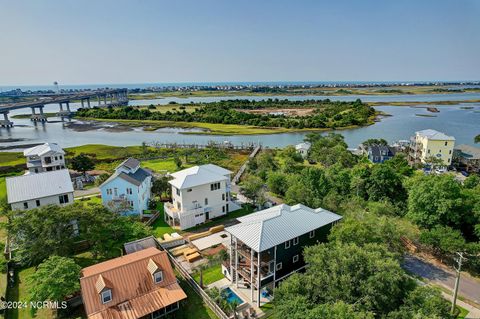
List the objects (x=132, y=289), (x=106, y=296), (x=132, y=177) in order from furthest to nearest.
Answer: (x=132, y=177)
(x=132, y=289)
(x=106, y=296)

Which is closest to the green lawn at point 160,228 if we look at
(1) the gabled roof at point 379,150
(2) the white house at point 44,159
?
(2) the white house at point 44,159

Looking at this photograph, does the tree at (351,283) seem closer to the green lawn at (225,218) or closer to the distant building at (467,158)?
the green lawn at (225,218)

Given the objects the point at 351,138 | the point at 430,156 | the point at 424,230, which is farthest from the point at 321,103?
the point at 424,230

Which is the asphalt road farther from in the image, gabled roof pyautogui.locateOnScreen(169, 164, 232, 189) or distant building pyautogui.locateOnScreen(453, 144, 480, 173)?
distant building pyautogui.locateOnScreen(453, 144, 480, 173)

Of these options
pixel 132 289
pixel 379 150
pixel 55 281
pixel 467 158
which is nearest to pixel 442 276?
pixel 132 289

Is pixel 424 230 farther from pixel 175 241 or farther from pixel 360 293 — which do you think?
pixel 175 241

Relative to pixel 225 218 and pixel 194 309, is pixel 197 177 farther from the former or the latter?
pixel 194 309
